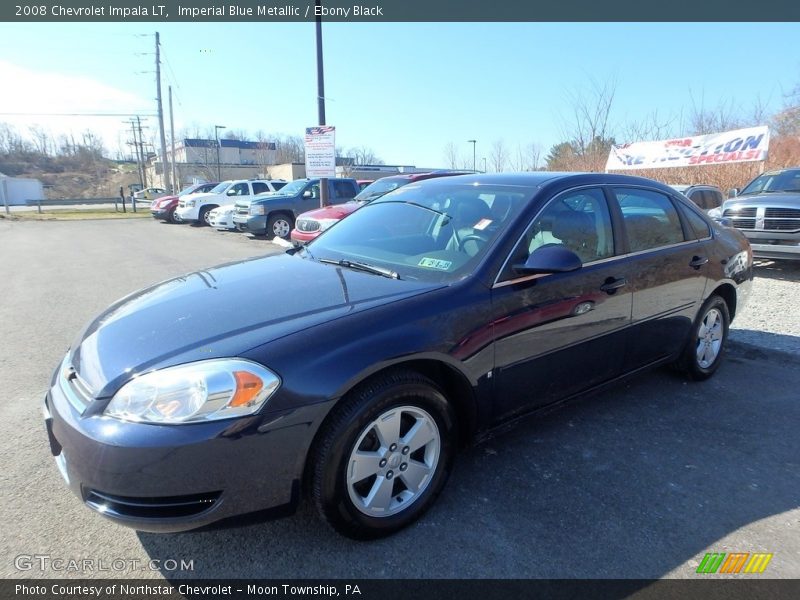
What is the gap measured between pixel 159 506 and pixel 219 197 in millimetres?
20241

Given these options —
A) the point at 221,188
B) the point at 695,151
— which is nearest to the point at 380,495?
the point at 695,151

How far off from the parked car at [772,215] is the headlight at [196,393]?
9138mm

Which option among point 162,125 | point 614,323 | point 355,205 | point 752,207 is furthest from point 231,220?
point 162,125

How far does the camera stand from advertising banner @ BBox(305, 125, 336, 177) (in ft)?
40.2

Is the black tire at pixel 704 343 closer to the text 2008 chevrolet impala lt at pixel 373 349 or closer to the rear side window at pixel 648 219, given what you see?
the text 2008 chevrolet impala lt at pixel 373 349

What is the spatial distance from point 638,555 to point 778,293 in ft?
21.5

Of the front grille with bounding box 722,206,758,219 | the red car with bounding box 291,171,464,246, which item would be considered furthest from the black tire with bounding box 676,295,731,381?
the red car with bounding box 291,171,464,246

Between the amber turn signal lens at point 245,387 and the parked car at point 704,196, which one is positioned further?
the parked car at point 704,196

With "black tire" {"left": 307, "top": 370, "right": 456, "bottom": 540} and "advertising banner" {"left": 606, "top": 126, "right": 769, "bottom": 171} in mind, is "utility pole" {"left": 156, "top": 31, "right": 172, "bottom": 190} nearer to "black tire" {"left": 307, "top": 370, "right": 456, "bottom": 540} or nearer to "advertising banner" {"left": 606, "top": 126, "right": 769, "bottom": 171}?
"advertising banner" {"left": 606, "top": 126, "right": 769, "bottom": 171}

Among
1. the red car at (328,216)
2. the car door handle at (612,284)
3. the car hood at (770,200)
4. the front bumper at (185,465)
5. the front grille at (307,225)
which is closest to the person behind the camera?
the front bumper at (185,465)

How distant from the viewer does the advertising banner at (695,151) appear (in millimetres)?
13828

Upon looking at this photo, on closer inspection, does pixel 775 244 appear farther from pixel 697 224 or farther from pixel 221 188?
pixel 221 188

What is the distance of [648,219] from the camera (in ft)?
12.2

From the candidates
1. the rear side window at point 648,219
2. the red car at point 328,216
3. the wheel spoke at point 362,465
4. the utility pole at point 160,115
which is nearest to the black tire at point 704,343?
the rear side window at point 648,219
